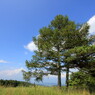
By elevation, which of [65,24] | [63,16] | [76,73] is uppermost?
[63,16]

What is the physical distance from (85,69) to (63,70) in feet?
8.21

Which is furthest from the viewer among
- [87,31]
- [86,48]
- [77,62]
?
[87,31]

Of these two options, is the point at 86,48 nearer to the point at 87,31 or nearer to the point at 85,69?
the point at 85,69

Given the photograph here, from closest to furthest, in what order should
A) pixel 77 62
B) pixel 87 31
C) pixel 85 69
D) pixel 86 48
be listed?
pixel 86 48 → pixel 85 69 → pixel 77 62 → pixel 87 31

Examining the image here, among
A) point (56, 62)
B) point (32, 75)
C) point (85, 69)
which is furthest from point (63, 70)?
point (32, 75)

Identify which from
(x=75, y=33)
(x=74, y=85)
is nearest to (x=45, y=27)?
(x=75, y=33)

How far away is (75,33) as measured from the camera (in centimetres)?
1728

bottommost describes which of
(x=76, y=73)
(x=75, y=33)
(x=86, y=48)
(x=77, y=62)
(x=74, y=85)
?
(x=74, y=85)

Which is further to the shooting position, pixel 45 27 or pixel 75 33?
pixel 45 27

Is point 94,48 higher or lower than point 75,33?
lower

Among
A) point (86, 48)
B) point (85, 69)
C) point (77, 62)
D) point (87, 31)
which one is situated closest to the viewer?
point (86, 48)

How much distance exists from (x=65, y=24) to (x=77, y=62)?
16.0 ft

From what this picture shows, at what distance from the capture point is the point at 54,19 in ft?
62.5

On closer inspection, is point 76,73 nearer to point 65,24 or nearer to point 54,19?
point 65,24
